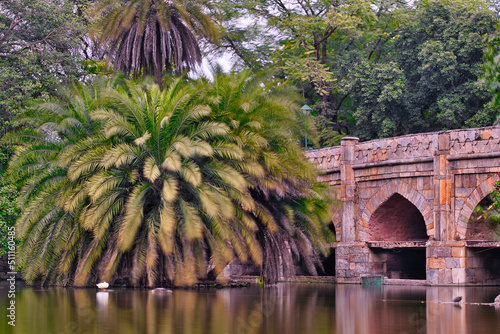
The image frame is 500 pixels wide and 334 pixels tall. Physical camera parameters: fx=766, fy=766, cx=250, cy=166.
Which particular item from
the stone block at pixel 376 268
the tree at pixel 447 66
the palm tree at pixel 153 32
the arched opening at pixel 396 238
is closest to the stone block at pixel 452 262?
the arched opening at pixel 396 238

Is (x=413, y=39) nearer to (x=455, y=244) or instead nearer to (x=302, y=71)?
(x=302, y=71)

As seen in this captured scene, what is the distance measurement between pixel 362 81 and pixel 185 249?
18511mm

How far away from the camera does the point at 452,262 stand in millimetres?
27422

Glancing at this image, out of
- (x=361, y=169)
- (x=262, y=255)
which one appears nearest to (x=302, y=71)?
(x=361, y=169)

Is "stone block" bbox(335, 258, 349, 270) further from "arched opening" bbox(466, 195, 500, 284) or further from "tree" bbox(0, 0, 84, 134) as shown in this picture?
"tree" bbox(0, 0, 84, 134)

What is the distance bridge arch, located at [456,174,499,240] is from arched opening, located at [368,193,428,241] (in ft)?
9.89

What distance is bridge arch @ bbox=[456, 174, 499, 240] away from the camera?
88.7ft

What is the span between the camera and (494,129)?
26.6m

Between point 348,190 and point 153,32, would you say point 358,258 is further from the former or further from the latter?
point 153,32

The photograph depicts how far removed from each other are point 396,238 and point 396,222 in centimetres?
70

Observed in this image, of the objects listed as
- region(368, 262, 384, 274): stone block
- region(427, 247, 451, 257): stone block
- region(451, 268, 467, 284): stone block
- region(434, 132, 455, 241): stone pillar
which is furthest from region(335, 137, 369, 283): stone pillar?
region(451, 268, 467, 284): stone block

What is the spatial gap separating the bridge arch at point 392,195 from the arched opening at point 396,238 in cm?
21

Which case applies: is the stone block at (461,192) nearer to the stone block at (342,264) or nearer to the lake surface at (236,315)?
the stone block at (342,264)

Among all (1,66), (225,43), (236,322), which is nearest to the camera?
(236,322)
